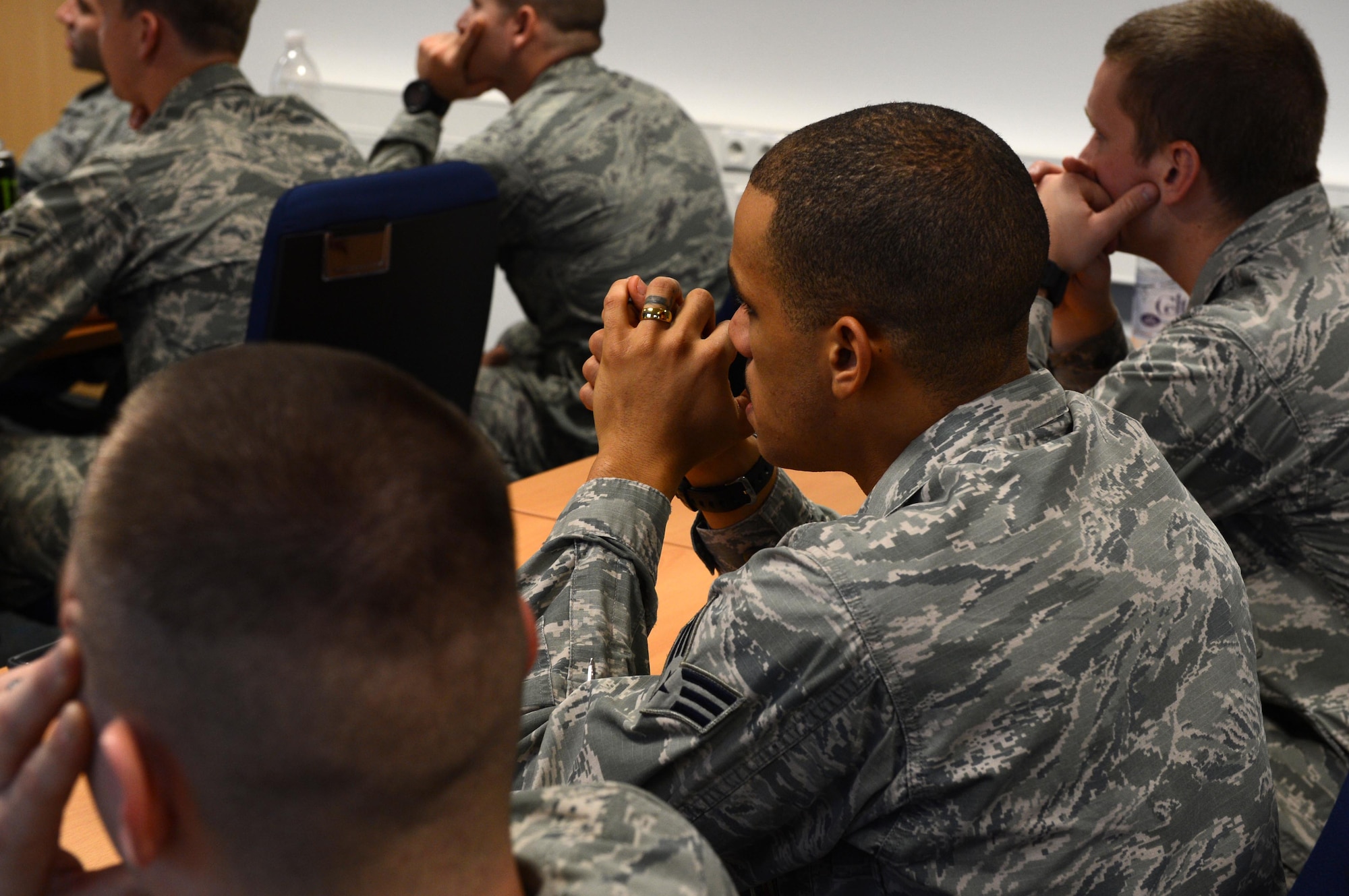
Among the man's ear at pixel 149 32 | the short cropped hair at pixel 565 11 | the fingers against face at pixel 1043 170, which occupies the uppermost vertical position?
the short cropped hair at pixel 565 11

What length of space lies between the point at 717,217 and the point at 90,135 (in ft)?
8.01

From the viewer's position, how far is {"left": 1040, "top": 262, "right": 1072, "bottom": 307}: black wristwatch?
6.09ft

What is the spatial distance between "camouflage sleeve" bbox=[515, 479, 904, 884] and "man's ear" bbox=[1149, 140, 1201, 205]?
1047 millimetres

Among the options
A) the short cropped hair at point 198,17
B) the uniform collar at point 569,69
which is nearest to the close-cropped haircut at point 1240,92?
the uniform collar at point 569,69

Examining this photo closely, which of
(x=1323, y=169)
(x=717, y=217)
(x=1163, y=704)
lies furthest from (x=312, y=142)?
(x=1323, y=169)

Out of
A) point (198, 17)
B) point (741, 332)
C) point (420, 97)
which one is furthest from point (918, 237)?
point (420, 97)

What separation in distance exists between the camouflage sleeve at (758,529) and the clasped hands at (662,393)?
0.32 ft

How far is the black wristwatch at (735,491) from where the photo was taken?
1291 mm

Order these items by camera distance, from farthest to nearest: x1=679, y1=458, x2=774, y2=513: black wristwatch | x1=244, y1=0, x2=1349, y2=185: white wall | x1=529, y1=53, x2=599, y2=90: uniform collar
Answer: x1=244, y1=0, x2=1349, y2=185: white wall < x1=529, y1=53, x2=599, y2=90: uniform collar < x1=679, y1=458, x2=774, y2=513: black wristwatch

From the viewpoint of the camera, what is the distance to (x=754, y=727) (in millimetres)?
856

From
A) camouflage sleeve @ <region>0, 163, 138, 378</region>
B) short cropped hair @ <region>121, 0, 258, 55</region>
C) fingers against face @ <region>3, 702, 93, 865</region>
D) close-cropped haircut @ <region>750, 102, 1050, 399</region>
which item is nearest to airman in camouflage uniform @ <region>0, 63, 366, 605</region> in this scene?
camouflage sleeve @ <region>0, 163, 138, 378</region>

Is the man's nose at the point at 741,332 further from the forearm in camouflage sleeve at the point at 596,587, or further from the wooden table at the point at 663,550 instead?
the wooden table at the point at 663,550

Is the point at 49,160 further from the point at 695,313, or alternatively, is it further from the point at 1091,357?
the point at 695,313

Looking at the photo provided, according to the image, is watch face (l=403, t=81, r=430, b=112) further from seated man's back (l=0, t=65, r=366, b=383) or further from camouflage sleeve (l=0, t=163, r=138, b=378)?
camouflage sleeve (l=0, t=163, r=138, b=378)
